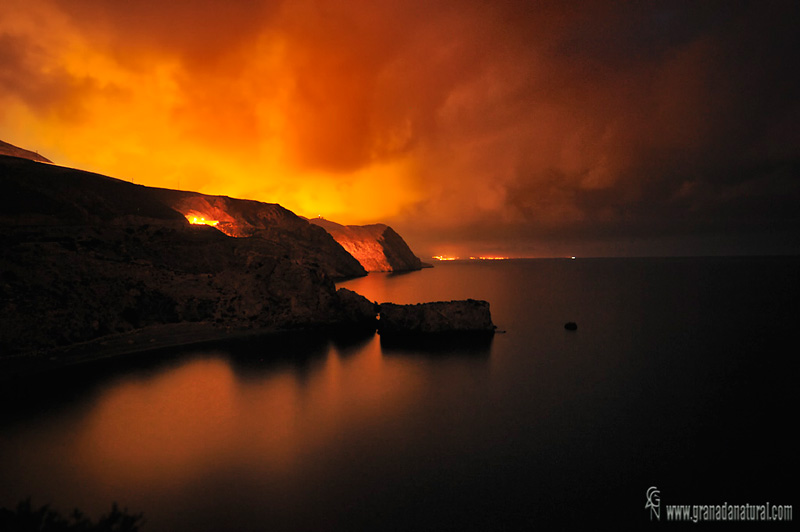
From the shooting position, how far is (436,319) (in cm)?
2327

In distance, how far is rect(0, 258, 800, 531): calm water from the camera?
280 inches

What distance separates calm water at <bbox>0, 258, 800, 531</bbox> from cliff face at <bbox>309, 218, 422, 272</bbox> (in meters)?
119

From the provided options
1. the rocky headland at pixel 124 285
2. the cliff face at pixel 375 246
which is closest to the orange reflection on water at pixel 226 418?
the rocky headland at pixel 124 285

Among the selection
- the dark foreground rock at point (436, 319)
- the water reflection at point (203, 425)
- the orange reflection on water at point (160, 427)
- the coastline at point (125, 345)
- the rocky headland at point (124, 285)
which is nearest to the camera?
the water reflection at point (203, 425)

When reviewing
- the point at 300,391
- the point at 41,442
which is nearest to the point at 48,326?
the point at 41,442

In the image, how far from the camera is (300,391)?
45.9 feet

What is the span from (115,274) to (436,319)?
64.0 feet

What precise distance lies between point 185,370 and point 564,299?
43.8m

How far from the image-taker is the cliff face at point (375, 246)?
452 feet

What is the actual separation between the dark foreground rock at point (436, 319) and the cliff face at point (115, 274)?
422cm

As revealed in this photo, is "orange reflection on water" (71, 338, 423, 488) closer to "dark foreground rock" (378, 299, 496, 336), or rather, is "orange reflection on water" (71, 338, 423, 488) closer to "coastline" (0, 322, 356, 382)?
"coastline" (0, 322, 356, 382)

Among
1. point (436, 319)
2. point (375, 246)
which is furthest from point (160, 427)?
point (375, 246)

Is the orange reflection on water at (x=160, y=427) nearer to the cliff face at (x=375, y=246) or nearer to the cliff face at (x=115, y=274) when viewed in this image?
the cliff face at (x=115, y=274)

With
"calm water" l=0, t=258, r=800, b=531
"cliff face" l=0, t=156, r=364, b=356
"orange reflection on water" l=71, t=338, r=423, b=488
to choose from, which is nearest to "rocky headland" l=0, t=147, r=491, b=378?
"cliff face" l=0, t=156, r=364, b=356
